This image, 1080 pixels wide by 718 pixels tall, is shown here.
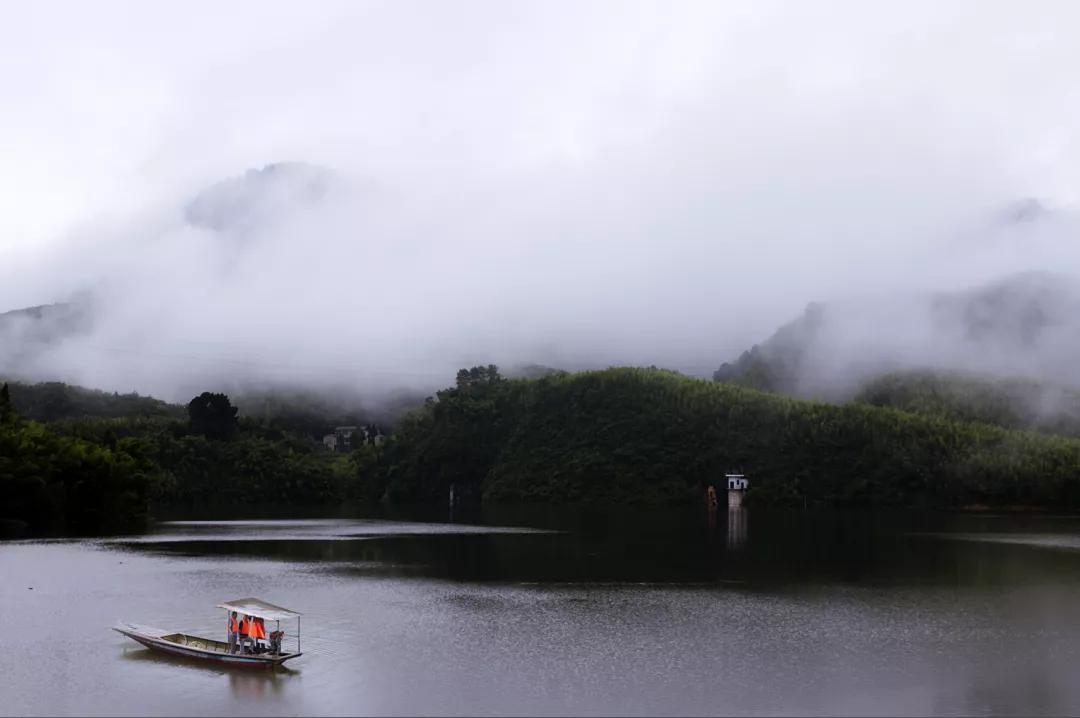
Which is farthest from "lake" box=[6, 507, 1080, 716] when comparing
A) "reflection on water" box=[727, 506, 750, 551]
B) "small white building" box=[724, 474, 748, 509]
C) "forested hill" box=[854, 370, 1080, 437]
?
"forested hill" box=[854, 370, 1080, 437]

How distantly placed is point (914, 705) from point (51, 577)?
1465 inches

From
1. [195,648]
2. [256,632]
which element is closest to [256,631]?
[256,632]

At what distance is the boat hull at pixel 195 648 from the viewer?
94.8 ft

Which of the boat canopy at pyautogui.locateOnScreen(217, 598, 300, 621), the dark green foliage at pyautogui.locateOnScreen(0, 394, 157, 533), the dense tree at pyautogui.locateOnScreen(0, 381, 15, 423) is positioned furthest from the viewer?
the dense tree at pyautogui.locateOnScreen(0, 381, 15, 423)

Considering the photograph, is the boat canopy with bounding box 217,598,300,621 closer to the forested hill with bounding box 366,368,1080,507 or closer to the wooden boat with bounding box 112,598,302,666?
the wooden boat with bounding box 112,598,302,666

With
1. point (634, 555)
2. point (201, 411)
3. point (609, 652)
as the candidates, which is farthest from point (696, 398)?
point (609, 652)

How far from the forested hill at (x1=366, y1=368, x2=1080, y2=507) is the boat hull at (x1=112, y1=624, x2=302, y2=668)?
123428 mm

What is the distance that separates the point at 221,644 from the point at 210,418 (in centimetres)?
13983

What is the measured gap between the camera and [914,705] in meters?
25.4

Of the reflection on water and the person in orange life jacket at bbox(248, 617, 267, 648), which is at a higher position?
the person in orange life jacket at bbox(248, 617, 267, 648)

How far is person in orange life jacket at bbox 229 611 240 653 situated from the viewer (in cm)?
2970

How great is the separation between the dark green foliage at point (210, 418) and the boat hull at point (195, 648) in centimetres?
13588

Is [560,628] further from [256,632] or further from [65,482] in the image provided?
[65,482]

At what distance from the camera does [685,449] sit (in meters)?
161
